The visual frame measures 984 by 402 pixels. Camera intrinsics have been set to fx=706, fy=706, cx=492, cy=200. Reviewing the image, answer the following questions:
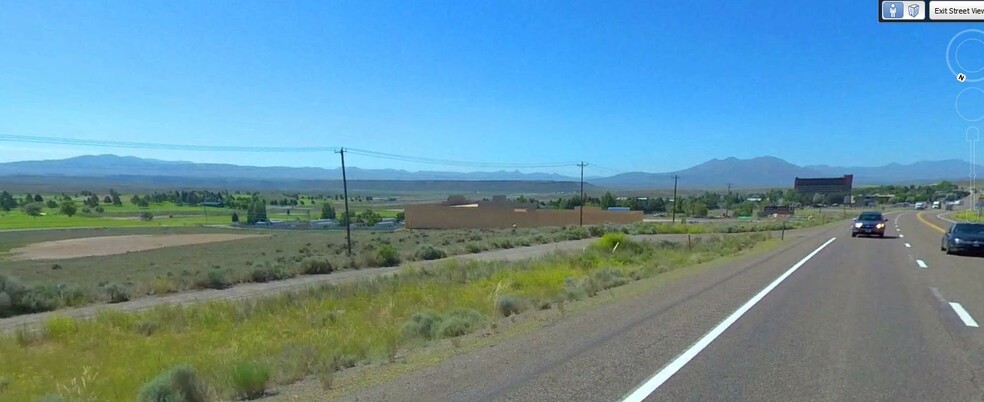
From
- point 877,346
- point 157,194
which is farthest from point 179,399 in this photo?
point 157,194

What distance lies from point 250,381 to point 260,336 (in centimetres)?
769

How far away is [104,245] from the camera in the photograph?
6366cm

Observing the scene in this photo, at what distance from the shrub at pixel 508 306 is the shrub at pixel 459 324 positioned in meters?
0.74

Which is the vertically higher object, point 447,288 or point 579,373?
point 579,373

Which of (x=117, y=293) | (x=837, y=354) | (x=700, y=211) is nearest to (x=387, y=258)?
(x=117, y=293)

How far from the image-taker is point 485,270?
29.5 meters

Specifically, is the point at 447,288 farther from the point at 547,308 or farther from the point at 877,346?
the point at 877,346

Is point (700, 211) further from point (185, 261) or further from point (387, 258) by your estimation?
point (185, 261)

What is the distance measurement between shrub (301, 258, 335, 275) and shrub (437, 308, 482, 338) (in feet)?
87.3

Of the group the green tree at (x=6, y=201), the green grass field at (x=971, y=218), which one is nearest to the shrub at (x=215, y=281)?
the green tree at (x=6, y=201)

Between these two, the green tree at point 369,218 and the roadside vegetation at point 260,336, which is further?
the green tree at point 369,218

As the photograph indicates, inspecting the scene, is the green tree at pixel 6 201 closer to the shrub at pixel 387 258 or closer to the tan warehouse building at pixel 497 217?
the tan warehouse building at pixel 497 217

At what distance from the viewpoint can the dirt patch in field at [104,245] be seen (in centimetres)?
5369

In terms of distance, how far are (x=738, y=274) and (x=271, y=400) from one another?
49.2ft
